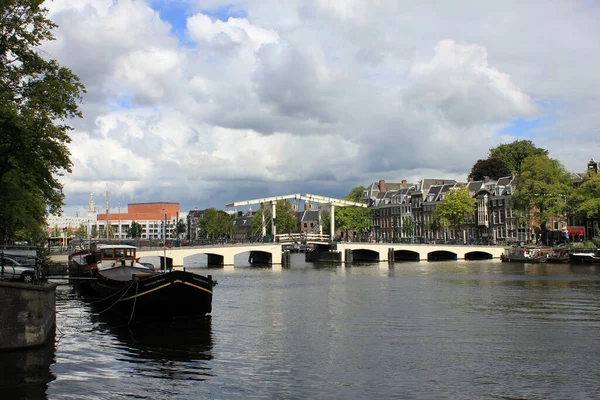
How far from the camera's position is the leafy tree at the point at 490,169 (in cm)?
11869

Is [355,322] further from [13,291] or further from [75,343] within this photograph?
[13,291]

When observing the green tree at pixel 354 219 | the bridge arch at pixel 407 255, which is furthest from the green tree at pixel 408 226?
the bridge arch at pixel 407 255

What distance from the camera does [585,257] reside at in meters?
80.8

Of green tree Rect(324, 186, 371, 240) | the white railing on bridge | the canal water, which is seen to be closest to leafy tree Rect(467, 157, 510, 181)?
green tree Rect(324, 186, 371, 240)

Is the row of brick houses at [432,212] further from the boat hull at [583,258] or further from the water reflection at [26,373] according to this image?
the water reflection at [26,373]

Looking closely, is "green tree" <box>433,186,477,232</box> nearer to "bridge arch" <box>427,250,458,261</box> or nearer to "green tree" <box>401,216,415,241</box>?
"bridge arch" <box>427,250,458,261</box>

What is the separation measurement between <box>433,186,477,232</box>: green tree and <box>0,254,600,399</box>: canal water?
71401mm

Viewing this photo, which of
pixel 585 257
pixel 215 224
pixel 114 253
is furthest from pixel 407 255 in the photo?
pixel 215 224

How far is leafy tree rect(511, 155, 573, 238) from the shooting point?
88625 millimetres

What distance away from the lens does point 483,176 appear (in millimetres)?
120250

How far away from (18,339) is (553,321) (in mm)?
21859

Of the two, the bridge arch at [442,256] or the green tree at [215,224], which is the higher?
the green tree at [215,224]

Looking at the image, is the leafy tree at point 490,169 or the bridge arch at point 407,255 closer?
the bridge arch at point 407,255

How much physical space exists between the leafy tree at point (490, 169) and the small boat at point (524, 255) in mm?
30053
